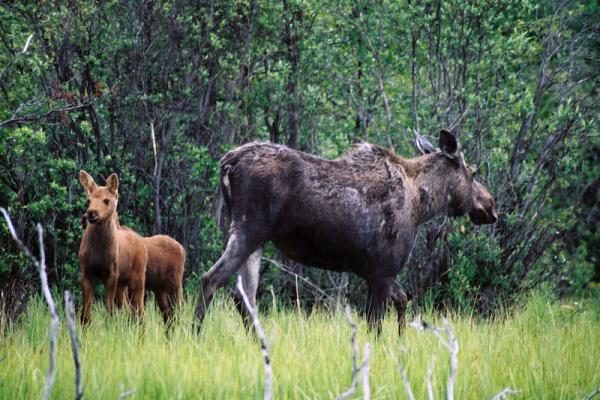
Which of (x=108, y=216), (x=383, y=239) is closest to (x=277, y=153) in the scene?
(x=383, y=239)

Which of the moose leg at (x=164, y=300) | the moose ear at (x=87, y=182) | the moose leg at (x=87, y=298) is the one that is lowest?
the moose leg at (x=164, y=300)

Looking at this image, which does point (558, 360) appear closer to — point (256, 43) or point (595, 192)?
point (256, 43)

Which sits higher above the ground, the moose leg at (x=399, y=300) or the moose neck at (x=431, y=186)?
the moose neck at (x=431, y=186)

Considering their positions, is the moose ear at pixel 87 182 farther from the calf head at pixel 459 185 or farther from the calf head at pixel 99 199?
the calf head at pixel 459 185

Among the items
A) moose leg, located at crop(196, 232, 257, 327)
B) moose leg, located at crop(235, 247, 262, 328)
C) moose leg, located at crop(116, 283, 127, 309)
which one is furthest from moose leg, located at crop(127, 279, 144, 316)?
moose leg, located at crop(196, 232, 257, 327)

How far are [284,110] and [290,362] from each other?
213 inches

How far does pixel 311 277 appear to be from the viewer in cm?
1042

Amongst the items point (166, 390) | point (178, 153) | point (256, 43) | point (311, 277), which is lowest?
point (311, 277)

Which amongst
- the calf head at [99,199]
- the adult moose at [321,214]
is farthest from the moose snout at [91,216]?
the adult moose at [321,214]

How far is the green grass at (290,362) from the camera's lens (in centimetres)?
499

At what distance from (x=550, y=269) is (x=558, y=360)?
4.22 metres

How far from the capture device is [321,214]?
23.3ft

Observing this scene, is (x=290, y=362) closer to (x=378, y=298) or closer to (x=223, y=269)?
(x=223, y=269)

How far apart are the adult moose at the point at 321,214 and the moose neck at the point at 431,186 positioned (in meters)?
0.18
